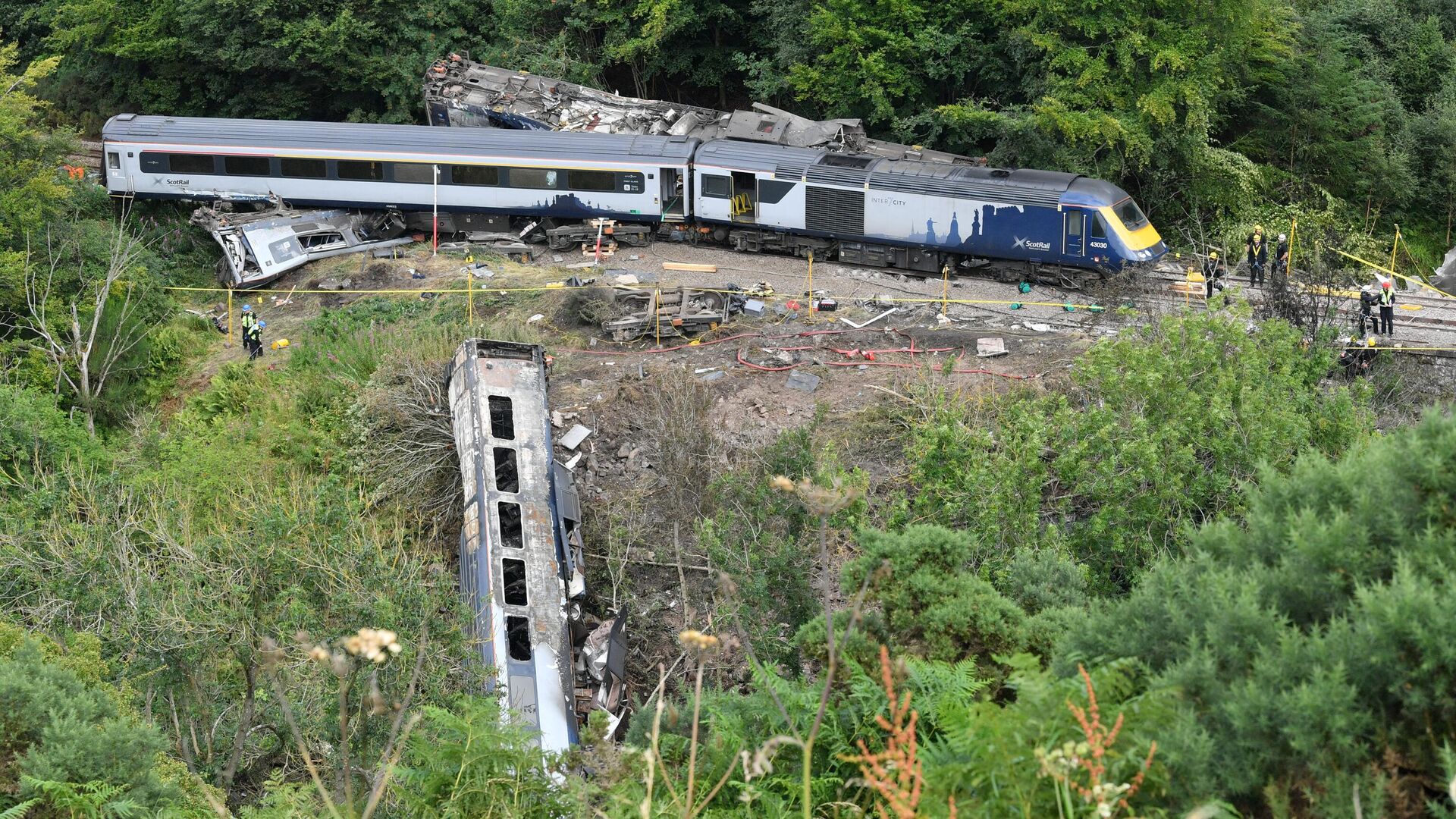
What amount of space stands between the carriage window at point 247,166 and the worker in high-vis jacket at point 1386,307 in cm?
2322

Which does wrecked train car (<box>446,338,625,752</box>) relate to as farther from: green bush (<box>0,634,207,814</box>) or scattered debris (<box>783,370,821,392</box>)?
scattered debris (<box>783,370,821,392</box>)

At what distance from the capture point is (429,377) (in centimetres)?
2155

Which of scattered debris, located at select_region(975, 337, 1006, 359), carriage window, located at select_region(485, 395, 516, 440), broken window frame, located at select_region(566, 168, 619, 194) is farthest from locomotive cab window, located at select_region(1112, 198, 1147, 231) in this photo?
carriage window, located at select_region(485, 395, 516, 440)

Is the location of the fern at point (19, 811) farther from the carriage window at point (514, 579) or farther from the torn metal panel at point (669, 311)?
the torn metal panel at point (669, 311)

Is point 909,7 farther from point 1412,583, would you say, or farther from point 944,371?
point 1412,583

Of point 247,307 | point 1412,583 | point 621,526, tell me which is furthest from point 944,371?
point 247,307

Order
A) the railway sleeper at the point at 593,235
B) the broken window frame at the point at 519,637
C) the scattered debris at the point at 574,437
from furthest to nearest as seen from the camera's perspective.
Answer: the railway sleeper at the point at 593,235 < the scattered debris at the point at 574,437 < the broken window frame at the point at 519,637

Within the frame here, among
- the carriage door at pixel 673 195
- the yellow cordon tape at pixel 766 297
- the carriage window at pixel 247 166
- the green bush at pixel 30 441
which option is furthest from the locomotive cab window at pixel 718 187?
the green bush at pixel 30 441

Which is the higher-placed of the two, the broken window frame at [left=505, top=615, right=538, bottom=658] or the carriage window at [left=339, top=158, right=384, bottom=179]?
the carriage window at [left=339, top=158, right=384, bottom=179]

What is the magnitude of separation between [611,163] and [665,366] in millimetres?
6884

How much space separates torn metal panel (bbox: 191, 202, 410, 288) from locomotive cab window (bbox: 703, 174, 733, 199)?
24.0 ft

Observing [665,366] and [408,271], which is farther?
[408,271]

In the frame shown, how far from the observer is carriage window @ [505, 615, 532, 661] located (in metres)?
16.4

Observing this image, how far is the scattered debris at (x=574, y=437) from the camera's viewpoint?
21.4 m
